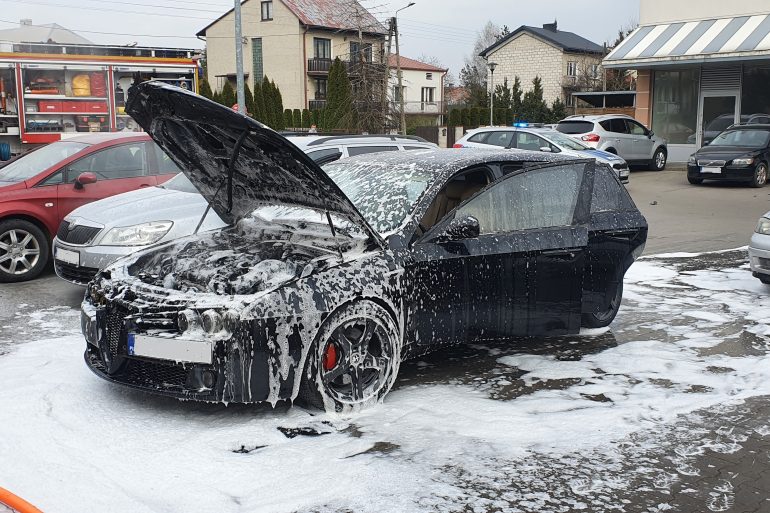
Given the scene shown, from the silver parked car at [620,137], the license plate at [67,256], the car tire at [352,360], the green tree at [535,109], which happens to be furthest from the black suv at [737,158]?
the green tree at [535,109]

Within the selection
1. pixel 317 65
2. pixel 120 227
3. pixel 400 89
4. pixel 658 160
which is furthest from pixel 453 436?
pixel 317 65

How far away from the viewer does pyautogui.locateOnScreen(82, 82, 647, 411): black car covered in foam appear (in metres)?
4.39

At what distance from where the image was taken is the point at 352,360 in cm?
472

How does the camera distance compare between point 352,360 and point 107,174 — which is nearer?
point 352,360

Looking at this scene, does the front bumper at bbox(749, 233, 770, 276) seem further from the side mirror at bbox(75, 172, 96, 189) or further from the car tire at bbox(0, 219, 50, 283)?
the car tire at bbox(0, 219, 50, 283)

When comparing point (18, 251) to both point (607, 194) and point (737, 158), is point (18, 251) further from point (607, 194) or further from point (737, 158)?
point (737, 158)

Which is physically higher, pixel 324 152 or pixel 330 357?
pixel 324 152

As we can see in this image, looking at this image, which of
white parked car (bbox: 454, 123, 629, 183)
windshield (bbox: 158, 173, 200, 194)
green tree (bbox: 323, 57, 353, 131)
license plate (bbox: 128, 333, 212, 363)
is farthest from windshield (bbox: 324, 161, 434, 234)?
green tree (bbox: 323, 57, 353, 131)

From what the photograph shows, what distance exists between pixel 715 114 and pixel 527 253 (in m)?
23.0

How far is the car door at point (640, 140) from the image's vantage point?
24.0 m

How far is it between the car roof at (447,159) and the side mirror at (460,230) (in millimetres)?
394

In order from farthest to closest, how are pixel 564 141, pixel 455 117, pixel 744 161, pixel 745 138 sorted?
pixel 455 117 < pixel 745 138 < pixel 744 161 < pixel 564 141

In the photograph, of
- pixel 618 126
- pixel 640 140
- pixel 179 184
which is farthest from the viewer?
pixel 640 140

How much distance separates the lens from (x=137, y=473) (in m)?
3.89
